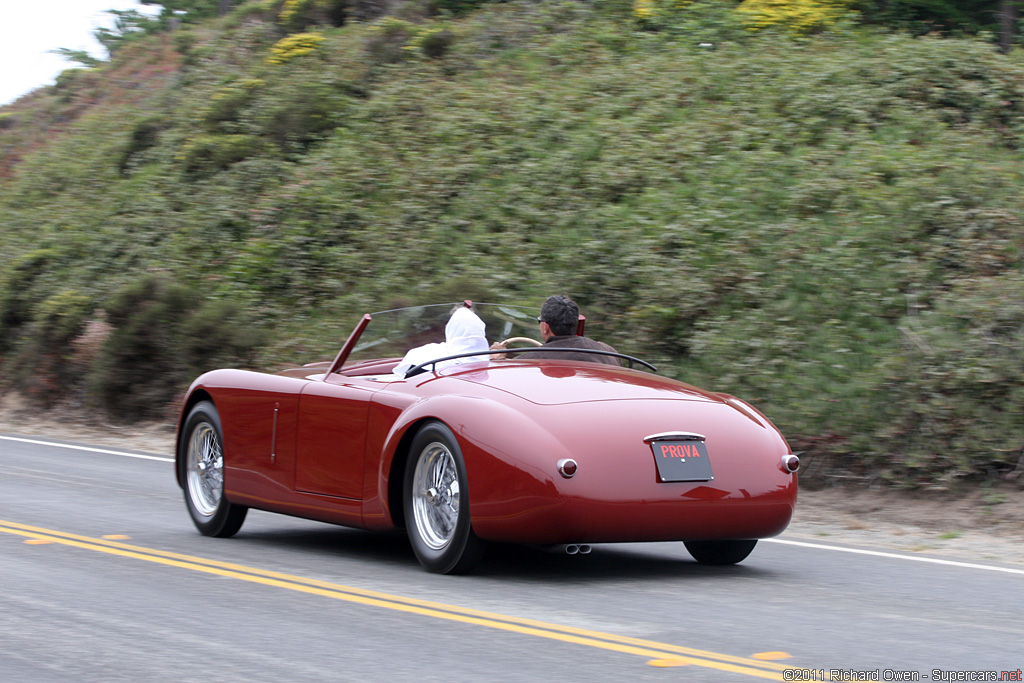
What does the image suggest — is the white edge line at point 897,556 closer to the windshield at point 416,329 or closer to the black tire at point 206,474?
→ the windshield at point 416,329

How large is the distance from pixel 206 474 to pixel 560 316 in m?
2.57

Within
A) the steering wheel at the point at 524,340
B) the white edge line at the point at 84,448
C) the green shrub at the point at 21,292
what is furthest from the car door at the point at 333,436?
the green shrub at the point at 21,292

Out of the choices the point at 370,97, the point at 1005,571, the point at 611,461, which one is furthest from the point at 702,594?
the point at 370,97

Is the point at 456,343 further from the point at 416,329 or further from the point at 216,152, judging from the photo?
the point at 216,152

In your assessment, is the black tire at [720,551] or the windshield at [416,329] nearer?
the black tire at [720,551]

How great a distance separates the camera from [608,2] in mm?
24750

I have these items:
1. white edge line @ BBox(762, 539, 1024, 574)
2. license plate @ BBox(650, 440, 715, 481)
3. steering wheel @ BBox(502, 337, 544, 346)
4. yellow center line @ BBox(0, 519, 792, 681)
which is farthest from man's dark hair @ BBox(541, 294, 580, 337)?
yellow center line @ BBox(0, 519, 792, 681)

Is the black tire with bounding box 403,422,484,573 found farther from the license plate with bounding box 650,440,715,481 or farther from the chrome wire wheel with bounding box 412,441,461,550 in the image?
→ the license plate with bounding box 650,440,715,481

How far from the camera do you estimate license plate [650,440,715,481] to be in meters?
5.76

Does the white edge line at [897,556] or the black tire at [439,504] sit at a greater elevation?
the black tire at [439,504]

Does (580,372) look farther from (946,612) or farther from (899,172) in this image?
(899,172)

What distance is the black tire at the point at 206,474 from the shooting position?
764 centimetres

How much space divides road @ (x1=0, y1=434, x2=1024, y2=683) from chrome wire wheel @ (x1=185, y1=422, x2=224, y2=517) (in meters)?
0.24

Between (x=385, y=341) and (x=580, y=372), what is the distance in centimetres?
128
